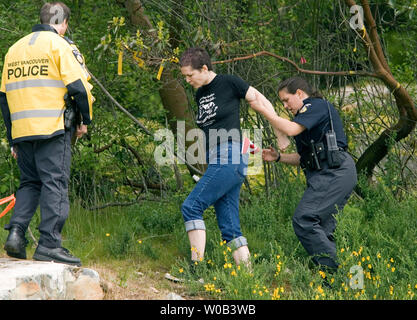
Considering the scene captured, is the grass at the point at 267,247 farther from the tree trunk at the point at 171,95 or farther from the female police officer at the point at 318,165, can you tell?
the tree trunk at the point at 171,95

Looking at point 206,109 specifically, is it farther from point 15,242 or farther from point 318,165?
point 15,242

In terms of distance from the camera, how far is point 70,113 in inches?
199

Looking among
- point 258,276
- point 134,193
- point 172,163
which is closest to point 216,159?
point 258,276

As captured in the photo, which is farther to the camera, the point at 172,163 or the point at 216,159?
the point at 172,163

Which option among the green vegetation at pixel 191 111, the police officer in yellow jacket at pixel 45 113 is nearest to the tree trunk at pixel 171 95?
the green vegetation at pixel 191 111

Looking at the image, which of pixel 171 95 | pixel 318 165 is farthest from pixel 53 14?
pixel 171 95

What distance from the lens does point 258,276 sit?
527cm

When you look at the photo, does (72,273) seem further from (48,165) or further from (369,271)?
(369,271)

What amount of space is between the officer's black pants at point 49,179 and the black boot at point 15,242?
0.14ft

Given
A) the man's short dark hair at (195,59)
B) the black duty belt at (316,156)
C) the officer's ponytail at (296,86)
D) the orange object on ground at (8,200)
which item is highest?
the man's short dark hair at (195,59)

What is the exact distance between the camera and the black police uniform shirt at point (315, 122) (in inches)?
211

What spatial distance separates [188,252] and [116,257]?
61 cm
